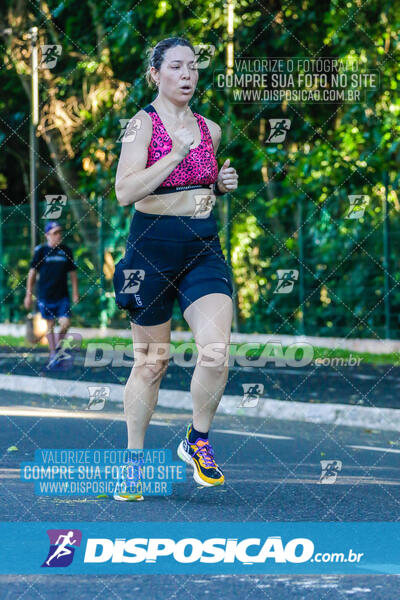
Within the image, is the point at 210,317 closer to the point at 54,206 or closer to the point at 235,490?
the point at 235,490

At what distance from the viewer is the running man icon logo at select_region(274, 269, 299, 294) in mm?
19141

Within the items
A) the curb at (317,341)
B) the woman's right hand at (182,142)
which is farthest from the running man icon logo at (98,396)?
the curb at (317,341)

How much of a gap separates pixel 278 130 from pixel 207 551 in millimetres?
13278

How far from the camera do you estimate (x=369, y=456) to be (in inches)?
318

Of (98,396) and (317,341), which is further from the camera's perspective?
(317,341)

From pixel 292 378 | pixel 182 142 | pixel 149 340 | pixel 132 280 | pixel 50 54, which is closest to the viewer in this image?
pixel 182 142

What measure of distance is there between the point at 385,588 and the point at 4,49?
77.0 ft

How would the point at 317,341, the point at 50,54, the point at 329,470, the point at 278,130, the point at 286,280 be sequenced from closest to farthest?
the point at 329,470 < the point at 278,130 < the point at 317,341 < the point at 286,280 < the point at 50,54

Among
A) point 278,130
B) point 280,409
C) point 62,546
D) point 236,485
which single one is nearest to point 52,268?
point 278,130

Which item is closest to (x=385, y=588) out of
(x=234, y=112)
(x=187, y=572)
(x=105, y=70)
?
(x=187, y=572)

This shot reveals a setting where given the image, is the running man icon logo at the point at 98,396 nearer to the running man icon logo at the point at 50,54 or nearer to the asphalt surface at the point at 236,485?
the asphalt surface at the point at 236,485

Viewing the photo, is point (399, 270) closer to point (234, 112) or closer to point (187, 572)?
point (234, 112)

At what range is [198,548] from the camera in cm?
493

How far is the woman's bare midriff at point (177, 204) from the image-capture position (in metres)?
6.00
